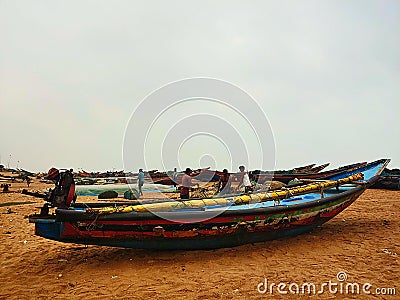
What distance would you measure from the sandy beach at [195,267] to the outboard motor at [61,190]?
3.96 feet

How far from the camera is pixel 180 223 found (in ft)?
18.4

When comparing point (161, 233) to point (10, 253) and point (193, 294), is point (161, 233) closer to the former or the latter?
point (193, 294)

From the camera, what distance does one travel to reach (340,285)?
4527 millimetres

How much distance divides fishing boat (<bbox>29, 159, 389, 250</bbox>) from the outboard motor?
0.34m

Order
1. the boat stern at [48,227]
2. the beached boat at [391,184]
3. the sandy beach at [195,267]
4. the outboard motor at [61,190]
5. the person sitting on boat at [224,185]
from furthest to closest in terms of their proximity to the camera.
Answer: the beached boat at [391,184], the person sitting on boat at [224,185], the outboard motor at [61,190], the boat stern at [48,227], the sandy beach at [195,267]

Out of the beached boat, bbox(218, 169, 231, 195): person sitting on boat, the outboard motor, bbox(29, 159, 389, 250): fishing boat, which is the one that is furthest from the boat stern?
the beached boat

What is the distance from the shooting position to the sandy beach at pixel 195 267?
14.8 feet

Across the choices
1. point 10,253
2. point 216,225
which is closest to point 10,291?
point 10,253

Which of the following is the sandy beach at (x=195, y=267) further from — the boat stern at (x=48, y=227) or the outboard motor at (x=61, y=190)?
the outboard motor at (x=61, y=190)

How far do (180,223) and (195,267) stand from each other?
82 centimetres

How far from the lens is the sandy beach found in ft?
14.8

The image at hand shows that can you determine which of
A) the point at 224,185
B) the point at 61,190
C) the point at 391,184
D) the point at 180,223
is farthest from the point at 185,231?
the point at 391,184

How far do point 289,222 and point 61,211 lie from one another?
180 inches

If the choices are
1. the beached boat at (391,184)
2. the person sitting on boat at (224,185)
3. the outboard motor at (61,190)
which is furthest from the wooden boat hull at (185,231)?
the beached boat at (391,184)
